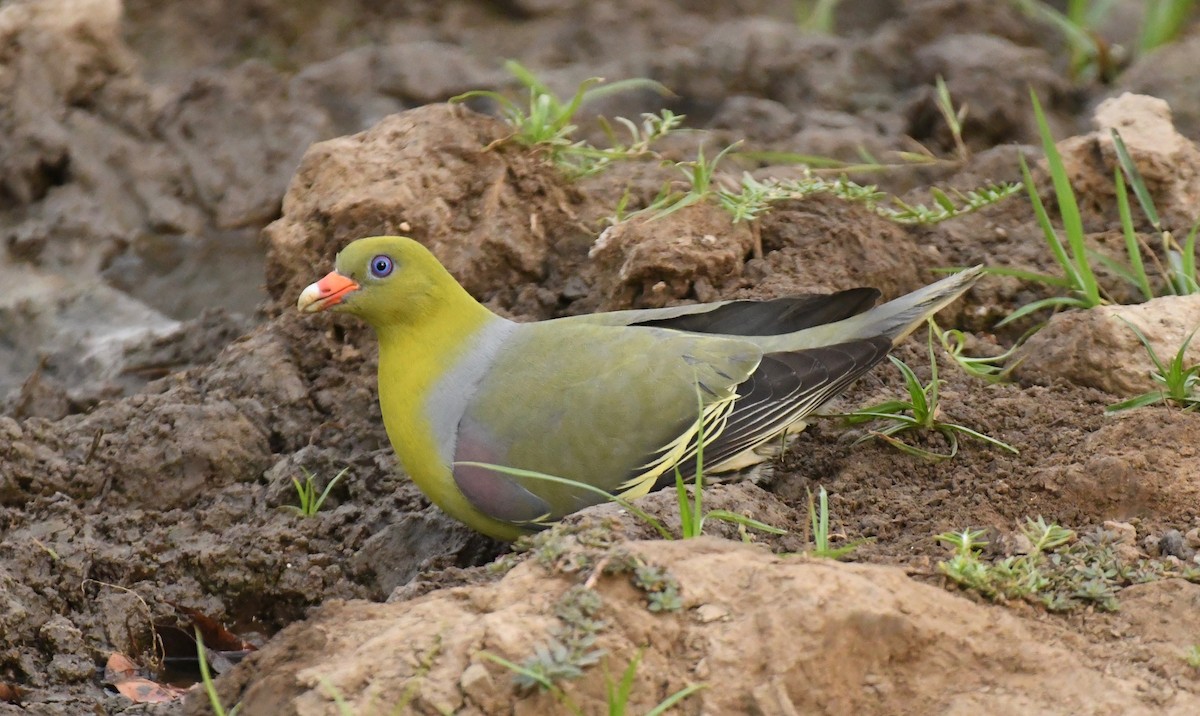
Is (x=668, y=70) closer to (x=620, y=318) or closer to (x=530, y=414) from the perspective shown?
(x=620, y=318)

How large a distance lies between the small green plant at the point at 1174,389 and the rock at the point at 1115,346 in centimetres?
13

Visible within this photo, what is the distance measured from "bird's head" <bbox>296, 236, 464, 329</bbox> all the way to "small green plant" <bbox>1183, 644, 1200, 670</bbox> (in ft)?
7.27

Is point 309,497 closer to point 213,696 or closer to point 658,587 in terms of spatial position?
point 213,696

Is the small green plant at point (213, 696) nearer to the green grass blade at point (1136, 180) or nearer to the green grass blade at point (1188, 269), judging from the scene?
the green grass blade at point (1188, 269)

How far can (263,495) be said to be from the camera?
4465 mm

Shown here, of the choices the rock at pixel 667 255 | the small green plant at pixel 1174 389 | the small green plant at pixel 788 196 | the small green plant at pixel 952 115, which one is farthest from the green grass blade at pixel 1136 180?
the rock at pixel 667 255

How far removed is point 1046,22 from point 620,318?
4.52m

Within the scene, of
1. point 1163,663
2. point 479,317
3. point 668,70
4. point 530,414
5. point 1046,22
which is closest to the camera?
point 1163,663

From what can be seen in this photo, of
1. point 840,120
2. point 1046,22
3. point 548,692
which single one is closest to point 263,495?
point 548,692

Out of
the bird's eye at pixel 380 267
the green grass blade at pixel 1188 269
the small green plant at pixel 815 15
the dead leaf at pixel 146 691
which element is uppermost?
the bird's eye at pixel 380 267

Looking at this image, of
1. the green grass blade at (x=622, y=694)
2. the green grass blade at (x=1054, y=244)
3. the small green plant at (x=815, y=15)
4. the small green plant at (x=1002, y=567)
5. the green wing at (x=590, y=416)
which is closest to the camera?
the green grass blade at (x=622, y=694)

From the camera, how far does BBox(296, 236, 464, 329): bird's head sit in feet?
13.5

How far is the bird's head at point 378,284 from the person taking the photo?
4117 mm

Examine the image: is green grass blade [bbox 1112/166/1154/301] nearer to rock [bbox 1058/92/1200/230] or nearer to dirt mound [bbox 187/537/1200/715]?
rock [bbox 1058/92/1200/230]
